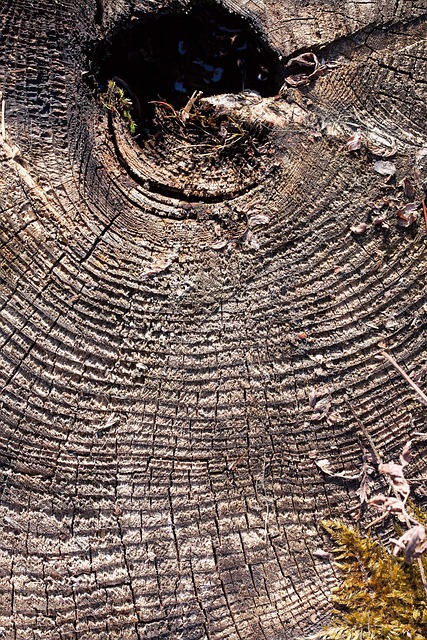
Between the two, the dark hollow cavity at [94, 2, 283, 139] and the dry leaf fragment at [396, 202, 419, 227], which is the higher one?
the dark hollow cavity at [94, 2, 283, 139]

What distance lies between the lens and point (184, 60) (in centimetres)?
196

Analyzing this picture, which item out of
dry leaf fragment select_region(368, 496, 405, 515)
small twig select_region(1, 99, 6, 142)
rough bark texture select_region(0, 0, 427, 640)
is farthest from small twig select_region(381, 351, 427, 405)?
small twig select_region(1, 99, 6, 142)

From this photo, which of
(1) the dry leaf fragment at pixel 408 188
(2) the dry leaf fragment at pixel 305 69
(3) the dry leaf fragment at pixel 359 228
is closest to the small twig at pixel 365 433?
(3) the dry leaf fragment at pixel 359 228

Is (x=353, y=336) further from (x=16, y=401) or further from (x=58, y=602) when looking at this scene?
(x=58, y=602)

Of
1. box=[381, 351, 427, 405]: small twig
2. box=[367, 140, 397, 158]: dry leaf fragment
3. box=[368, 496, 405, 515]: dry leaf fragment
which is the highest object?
box=[367, 140, 397, 158]: dry leaf fragment

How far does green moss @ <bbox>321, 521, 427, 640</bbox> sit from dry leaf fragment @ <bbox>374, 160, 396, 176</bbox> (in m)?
1.02

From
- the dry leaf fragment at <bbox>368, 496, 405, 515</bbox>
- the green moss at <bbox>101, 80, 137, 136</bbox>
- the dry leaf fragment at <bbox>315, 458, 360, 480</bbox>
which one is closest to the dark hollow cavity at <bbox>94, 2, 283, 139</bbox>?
the green moss at <bbox>101, 80, 137, 136</bbox>

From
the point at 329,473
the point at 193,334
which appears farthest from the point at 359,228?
the point at 329,473

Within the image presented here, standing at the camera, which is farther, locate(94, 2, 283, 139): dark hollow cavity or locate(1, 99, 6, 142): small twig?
locate(94, 2, 283, 139): dark hollow cavity

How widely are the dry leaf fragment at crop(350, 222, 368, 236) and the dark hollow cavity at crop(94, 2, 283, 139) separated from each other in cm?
50

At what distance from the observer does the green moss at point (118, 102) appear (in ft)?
5.73

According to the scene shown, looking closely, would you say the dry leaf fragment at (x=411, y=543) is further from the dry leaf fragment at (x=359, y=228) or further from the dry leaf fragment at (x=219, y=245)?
the dry leaf fragment at (x=219, y=245)

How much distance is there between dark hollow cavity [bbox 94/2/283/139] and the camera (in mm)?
1805

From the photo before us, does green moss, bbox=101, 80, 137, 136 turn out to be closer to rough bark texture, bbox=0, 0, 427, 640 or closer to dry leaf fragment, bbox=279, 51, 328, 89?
rough bark texture, bbox=0, 0, 427, 640
